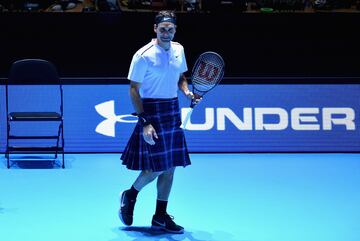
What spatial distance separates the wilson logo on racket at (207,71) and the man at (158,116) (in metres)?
0.14

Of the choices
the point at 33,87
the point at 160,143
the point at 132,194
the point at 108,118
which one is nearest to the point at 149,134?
the point at 160,143

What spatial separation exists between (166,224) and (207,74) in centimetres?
129

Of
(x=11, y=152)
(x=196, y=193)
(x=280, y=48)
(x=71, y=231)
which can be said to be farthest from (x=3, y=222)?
(x=280, y=48)

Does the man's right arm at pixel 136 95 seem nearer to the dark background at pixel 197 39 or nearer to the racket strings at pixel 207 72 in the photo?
the racket strings at pixel 207 72

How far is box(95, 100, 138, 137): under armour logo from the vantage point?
9039mm

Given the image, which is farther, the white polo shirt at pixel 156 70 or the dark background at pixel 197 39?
the dark background at pixel 197 39

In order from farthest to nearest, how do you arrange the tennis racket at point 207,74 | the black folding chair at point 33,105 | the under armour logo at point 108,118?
the under armour logo at point 108,118, the black folding chair at point 33,105, the tennis racket at point 207,74

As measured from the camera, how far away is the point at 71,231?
5.61 m

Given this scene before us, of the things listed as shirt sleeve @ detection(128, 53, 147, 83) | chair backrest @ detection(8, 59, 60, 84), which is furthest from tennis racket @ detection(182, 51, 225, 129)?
chair backrest @ detection(8, 59, 60, 84)

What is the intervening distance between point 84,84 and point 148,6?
315 cm

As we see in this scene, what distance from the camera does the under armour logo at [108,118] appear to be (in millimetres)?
9039

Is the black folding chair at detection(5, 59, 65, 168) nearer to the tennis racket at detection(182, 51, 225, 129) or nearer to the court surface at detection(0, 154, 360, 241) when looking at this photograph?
the court surface at detection(0, 154, 360, 241)

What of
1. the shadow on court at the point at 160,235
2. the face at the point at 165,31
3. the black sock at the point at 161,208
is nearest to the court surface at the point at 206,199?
the shadow on court at the point at 160,235

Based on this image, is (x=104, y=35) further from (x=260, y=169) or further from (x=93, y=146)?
(x=260, y=169)
